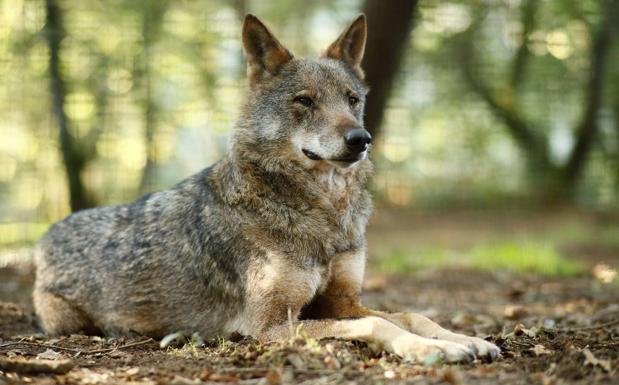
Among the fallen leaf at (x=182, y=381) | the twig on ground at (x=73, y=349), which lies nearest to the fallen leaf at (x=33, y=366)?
the fallen leaf at (x=182, y=381)

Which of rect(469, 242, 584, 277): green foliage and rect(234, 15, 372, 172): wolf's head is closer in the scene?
rect(234, 15, 372, 172): wolf's head

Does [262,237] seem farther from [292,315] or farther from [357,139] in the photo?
[357,139]

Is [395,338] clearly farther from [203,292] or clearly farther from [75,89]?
[75,89]

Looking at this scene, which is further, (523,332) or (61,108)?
(61,108)

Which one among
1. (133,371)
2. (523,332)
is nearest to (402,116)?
(523,332)

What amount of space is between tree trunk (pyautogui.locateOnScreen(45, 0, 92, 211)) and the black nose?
6932mm

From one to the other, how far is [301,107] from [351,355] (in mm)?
1698

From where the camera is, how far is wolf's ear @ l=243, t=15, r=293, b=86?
467cm

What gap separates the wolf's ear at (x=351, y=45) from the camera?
4.99 metres

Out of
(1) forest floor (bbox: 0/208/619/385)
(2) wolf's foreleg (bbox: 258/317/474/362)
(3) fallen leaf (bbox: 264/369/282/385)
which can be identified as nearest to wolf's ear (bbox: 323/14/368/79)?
(2) wolf's foreleg (bbox: 258/317/474/362)

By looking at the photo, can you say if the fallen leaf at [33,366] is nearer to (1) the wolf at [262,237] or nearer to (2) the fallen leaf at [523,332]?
(1) the wolf at [262,237]

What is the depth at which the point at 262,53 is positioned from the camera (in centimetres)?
477

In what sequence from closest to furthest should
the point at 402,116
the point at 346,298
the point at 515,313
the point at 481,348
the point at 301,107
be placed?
the point at 481,348
the point at 346,298
the point at 301,107
the point at 515,313
the point at 402,116

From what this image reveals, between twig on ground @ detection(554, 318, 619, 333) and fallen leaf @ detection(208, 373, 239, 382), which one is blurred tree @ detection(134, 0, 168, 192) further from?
fallen leaf @ detection(208, 373, 239, 382)
